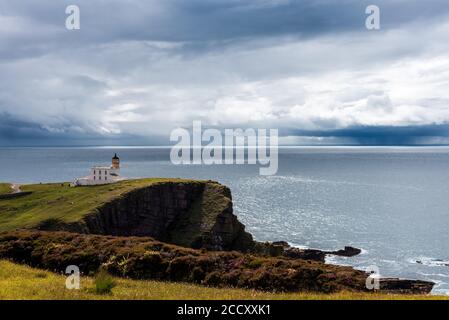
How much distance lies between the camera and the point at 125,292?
17.8m

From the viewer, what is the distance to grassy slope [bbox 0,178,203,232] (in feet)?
307

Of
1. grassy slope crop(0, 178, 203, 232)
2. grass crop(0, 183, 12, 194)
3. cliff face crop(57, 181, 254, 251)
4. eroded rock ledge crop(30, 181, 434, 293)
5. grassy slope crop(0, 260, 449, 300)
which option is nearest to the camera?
grassy slope crop(0, 260, 449, 300)

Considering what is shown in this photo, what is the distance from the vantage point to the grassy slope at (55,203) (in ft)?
307

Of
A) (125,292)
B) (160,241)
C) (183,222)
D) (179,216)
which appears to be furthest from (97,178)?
(125,292)

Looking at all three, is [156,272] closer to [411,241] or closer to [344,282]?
[344,282]

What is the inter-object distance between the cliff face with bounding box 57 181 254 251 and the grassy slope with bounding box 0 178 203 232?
3.24 m

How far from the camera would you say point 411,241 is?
11294 cm

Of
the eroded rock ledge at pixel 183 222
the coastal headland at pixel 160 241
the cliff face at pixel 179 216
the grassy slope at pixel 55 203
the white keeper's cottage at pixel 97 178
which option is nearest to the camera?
the coastal headland at pixel 160 241

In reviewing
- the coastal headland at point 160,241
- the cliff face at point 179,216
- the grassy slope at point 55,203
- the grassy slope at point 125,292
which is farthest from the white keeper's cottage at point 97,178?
A: the grassy slope at point 125,292

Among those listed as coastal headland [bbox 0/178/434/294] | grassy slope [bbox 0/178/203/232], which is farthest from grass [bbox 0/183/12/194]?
coastal headland [bbox 0/178/434/294]

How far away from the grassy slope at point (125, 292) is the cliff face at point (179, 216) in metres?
77.1

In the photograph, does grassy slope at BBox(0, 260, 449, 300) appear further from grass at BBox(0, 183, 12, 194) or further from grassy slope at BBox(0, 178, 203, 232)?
grass at BBox(0, 183, 12, 194)

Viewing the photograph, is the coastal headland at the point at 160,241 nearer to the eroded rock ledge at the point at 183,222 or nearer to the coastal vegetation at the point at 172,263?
the coastal vegetation at the point at 172,263
